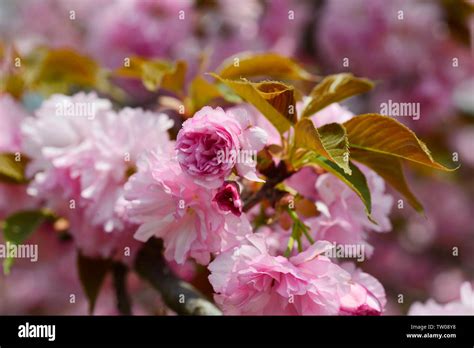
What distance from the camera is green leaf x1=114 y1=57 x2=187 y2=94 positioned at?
1.28 meters

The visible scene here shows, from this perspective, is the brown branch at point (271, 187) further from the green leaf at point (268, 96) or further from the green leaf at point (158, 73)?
the green leaf at point (158, 73)

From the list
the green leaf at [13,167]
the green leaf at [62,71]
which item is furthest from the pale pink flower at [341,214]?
the green leaf at [62,71]

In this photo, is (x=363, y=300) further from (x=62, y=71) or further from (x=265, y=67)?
(x=62, y=71)

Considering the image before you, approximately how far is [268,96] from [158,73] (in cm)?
40

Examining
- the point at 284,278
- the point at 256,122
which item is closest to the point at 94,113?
the point at 256,122

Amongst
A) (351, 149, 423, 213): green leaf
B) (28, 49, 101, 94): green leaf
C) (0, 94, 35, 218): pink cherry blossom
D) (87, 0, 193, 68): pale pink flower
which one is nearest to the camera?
(351, 149, 423, 213): green leaf

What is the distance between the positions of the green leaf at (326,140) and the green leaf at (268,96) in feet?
0.12

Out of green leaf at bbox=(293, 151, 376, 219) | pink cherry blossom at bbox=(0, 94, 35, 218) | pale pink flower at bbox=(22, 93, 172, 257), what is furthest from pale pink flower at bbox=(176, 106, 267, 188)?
pink cherry blossom at bbox=(0, 94, 35, 218)

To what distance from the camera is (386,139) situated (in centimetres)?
99

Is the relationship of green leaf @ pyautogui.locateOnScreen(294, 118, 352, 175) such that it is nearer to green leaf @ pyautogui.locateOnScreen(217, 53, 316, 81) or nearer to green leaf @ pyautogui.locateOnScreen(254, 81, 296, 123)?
green leaf @ pyautogui.locateOnScreen(254, 81, 296, 123)

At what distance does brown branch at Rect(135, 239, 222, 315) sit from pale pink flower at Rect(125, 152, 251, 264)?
162 mm
